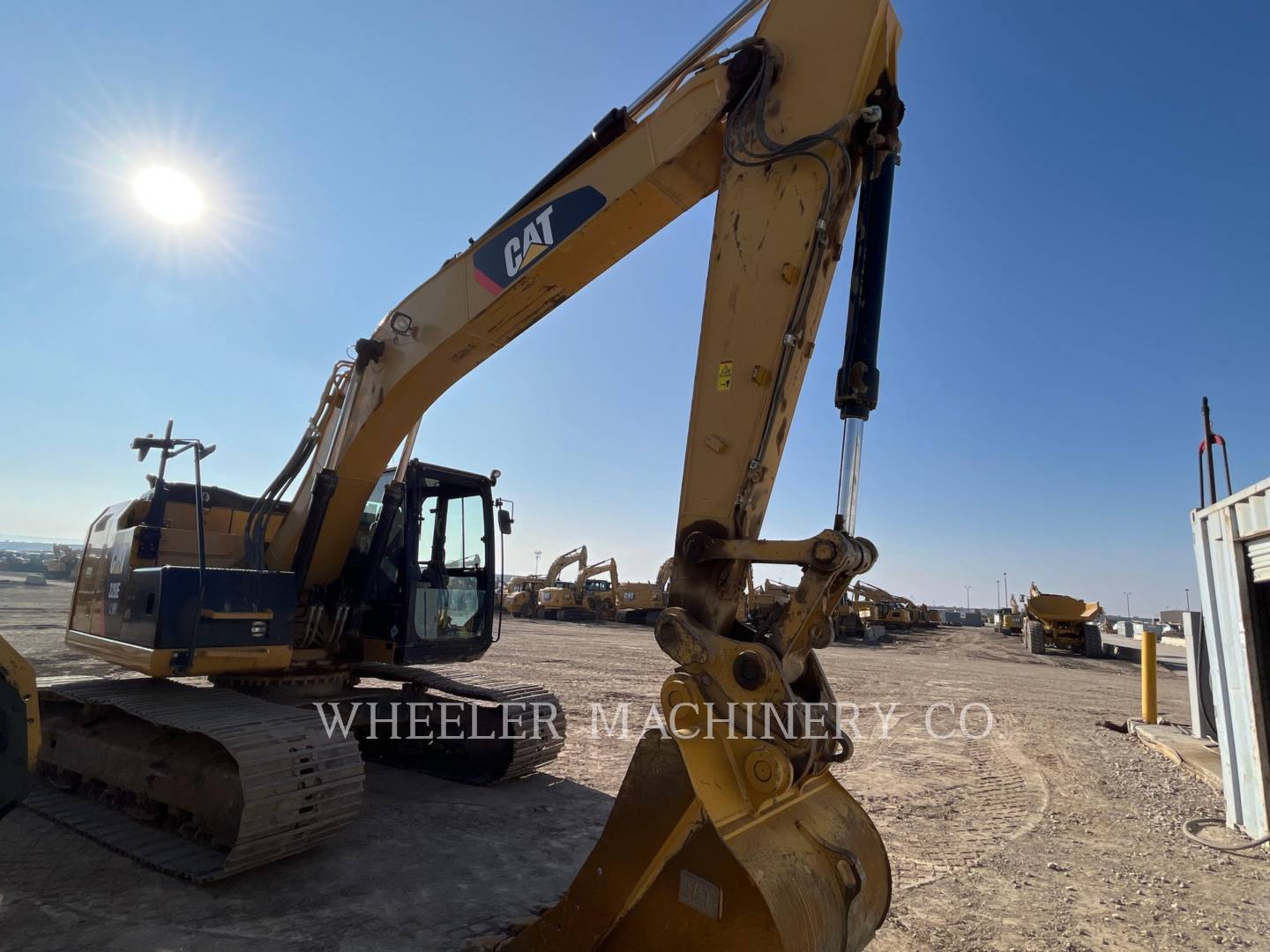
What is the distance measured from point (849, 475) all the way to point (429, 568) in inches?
169

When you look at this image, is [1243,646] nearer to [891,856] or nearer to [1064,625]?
[891,856]

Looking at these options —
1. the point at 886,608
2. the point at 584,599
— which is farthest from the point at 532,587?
the point at 886,608

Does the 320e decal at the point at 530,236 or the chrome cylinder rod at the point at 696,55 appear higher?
the chrome cylinder rod at the point at 696,55

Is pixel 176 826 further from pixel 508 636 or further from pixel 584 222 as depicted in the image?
pixel 508 636

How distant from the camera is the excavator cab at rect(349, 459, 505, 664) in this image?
19.8ft

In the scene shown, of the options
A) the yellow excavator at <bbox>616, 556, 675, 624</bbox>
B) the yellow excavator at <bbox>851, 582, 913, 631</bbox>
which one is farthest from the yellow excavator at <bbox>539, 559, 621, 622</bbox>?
the yellow excavator at <bbox>851, 582, 913, 631</bbox>

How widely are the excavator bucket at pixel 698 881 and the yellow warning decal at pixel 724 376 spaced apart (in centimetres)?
150

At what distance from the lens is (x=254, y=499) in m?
6.63

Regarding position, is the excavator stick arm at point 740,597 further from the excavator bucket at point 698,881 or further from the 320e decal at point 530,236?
the 320e decal at point 530,236

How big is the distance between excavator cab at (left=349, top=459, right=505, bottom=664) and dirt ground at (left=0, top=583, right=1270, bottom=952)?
1.21 metres

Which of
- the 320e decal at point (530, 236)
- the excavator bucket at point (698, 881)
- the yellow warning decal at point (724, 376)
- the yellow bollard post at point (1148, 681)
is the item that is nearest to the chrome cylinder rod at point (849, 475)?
the yellow warning decal at point (724, 376)

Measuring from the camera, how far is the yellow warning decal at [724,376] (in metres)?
3.26

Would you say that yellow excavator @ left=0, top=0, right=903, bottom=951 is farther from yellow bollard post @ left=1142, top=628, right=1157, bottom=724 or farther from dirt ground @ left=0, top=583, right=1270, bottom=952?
yellow bollard post @ left=1142, top=628, right=1157, bottom=724

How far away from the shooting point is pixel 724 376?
3.27m
